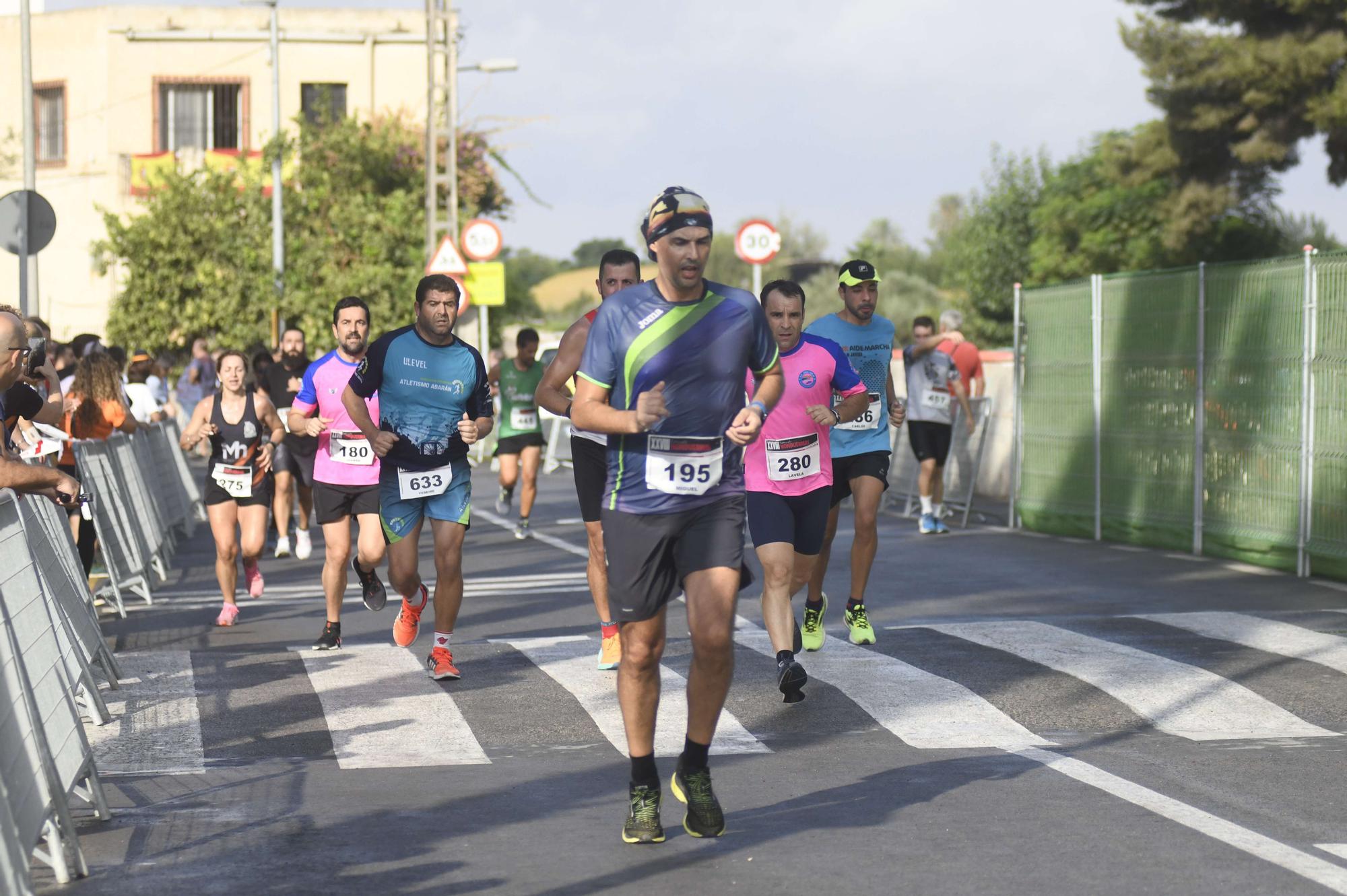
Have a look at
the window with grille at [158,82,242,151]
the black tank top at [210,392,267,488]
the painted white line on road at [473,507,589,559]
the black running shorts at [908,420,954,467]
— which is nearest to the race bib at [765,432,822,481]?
the black tank top at [210,392,267,488]

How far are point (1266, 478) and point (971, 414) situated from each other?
18.4 ft

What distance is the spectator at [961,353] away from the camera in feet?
66.5

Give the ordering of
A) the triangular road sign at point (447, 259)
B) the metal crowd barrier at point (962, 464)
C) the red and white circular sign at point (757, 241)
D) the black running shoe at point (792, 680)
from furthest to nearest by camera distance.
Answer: the triangular road sign at point (447, 259) < the red and white circular sign at point (757, 241) < the metal crowd barrier at point (962, 464) < the black running shoe at point (792, 680)

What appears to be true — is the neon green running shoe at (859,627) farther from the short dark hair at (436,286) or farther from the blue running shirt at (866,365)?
the short dark hair at (436,286)

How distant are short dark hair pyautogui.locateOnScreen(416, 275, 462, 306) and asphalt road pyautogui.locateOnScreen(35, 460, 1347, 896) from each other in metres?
1.88

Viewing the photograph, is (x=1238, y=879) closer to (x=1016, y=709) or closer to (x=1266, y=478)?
(x=1016, y=709)

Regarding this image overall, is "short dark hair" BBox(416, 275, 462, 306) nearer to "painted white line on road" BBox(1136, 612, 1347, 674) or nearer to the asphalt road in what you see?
the asphalt road

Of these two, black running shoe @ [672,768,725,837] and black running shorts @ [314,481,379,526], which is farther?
black running shorts @ [314,481,379,526]

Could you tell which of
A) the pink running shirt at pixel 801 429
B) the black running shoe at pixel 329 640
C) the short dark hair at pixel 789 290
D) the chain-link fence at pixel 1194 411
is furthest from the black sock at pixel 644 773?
the chain-link fence at pixel 1194 411

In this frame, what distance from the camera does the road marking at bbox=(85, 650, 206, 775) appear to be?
25.3ft

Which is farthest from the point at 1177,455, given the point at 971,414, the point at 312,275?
the point at 312,275

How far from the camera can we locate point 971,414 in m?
20.3

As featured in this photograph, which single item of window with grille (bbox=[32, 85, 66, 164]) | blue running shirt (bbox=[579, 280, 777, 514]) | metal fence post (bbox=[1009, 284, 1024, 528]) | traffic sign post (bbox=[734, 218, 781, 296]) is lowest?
metal fence post (bbox=[1009, 284, 1024, 528])

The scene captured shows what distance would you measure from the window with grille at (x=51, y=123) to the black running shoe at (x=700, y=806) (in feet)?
143
